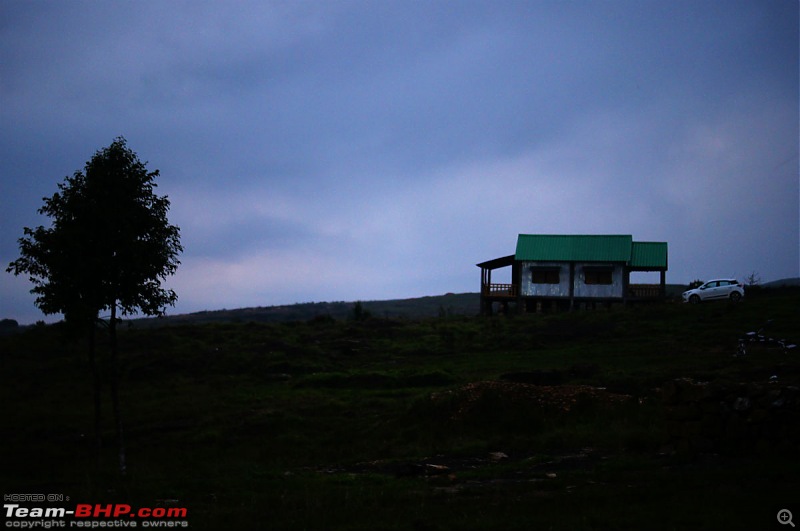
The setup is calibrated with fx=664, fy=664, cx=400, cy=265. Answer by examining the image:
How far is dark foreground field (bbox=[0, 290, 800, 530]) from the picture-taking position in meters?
10.5

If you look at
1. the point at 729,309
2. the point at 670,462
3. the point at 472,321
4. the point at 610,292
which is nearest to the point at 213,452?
the point at 670,462

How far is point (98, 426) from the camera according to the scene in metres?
18.9

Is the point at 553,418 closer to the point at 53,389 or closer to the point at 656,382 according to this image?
the point at 656,382

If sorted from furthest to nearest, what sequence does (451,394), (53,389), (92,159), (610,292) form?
1. (610,292)
2. (53,389)
3. (451,394)
4. (92,159)

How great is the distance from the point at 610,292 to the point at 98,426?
143ft

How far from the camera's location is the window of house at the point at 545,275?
54844 millimetres

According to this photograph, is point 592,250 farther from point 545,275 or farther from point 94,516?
point 94,516

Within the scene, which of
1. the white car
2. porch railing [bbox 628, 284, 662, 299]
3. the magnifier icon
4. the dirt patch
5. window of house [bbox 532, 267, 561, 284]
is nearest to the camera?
the magnifier icon

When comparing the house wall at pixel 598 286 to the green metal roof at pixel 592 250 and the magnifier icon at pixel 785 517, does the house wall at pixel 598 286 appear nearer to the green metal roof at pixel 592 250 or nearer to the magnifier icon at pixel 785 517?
the green metal roof at pixel 592 250

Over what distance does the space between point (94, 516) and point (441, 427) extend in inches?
443

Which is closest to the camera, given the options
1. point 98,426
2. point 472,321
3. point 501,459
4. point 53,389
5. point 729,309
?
point 501,459

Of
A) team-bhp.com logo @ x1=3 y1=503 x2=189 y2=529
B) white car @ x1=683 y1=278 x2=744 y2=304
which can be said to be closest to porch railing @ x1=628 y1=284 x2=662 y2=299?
white car @ x1=683 y1=278 x2=744 y2=304

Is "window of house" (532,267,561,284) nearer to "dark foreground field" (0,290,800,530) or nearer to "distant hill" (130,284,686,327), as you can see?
"dark foreground field" (0,290,800,530)

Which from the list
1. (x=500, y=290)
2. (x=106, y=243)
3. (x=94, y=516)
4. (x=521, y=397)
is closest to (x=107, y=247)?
(x=106, y=243)
